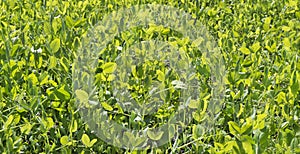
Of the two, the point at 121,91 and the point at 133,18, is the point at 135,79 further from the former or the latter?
the point at 133,18

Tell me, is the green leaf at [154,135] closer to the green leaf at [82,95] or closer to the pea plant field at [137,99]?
the pea plant field at [137,99]

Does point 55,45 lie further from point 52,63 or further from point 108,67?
point 108,67

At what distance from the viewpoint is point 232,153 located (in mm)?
1355

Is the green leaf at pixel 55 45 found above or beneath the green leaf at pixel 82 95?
above

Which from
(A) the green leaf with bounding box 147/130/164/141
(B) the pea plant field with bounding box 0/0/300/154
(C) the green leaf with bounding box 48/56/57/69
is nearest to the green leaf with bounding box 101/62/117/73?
(B) the pea plant field with bounding box 0/0/300/154

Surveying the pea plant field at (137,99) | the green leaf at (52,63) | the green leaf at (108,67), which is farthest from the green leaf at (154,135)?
the green leaf at (52,63)

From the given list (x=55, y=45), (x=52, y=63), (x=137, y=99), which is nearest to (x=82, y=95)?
(x=137, y=99)

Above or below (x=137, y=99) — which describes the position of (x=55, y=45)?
above

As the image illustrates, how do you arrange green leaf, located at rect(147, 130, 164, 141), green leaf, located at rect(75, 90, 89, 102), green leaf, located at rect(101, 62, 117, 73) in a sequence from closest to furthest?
green leaf, located at rect(147, 130, 164, 141) < green leaf, located at rect(75, 90, 89, 102) < green leaf, located at rect(101, 62, 117, 73)

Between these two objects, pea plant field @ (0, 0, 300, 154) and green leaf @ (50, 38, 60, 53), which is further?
green leaf @ (50, 38, 60, 53)

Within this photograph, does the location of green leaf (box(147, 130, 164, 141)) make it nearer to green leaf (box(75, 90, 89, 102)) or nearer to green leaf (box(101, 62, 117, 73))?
green leaf (box(75, 90, 89, 102))

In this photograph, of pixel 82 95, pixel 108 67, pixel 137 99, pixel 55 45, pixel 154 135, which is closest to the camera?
pixel 154 135

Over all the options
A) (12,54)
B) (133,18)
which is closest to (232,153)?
(12,54)

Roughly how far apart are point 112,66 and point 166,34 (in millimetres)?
836
